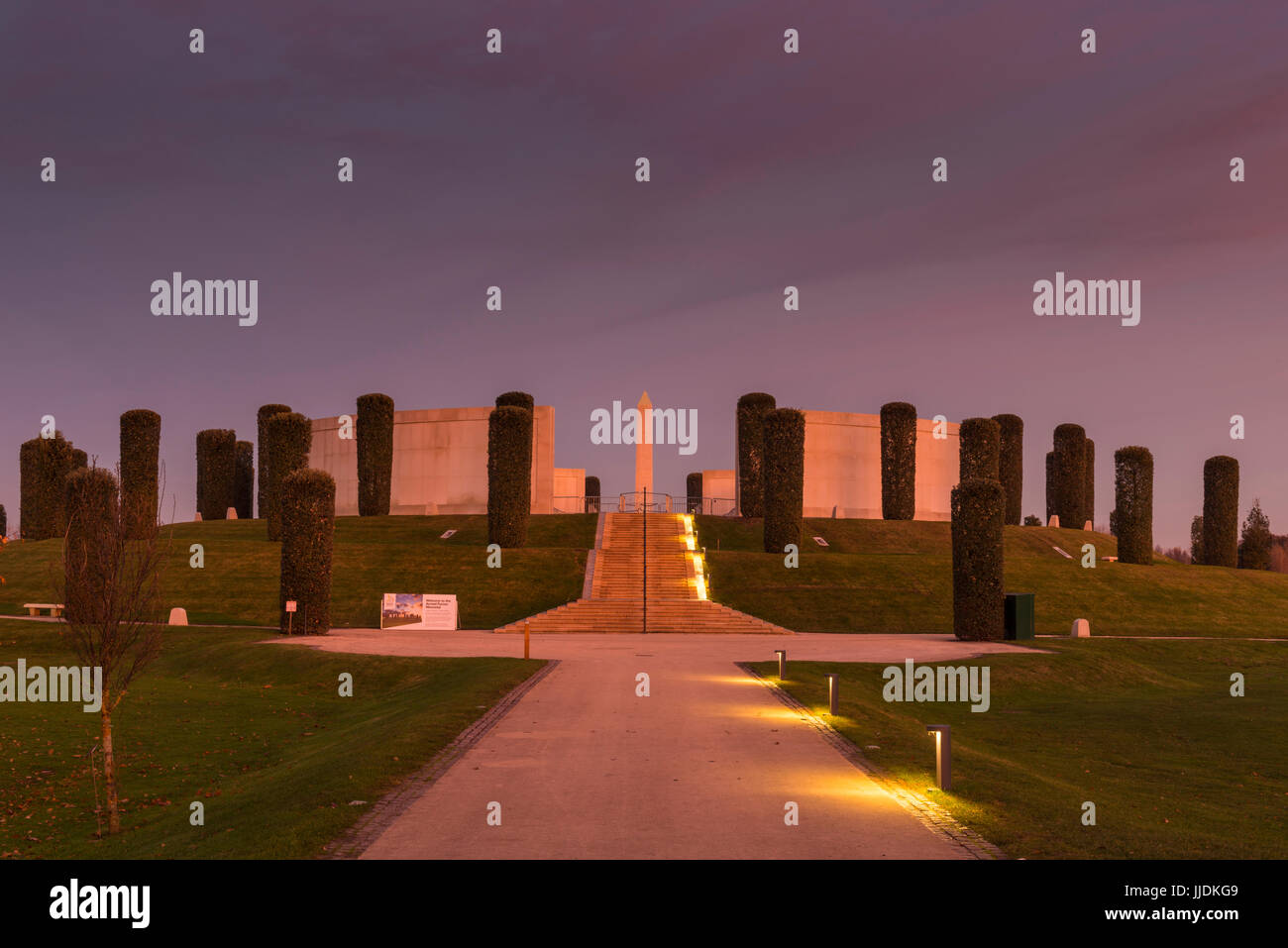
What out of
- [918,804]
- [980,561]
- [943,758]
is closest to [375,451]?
[980,561]

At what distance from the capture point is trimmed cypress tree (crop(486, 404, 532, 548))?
50.0 m

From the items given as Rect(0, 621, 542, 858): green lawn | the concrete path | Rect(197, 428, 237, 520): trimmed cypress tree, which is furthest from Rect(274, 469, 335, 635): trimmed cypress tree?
Rect(197, 428, 237, 520): trimmed cypress tree

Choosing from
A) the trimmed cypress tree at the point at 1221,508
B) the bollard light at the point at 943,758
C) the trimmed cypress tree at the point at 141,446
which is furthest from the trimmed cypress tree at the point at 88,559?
the trimmed cypress tree at the point at 1221,508

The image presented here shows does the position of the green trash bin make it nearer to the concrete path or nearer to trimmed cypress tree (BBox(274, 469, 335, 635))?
the concrete path

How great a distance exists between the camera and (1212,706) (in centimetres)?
2583

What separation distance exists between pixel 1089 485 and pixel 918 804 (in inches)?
2641

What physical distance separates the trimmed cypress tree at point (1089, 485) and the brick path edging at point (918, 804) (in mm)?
59664

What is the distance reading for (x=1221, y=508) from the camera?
2489 inches

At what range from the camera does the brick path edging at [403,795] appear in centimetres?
1012

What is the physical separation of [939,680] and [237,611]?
1148 inches

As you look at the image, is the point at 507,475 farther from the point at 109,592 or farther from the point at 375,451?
the point at 109,592

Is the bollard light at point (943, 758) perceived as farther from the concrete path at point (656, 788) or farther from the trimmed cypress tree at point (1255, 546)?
the trimmed cypress tree at point (1255, 546)

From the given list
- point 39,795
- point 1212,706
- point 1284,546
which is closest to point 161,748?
point 39,795
